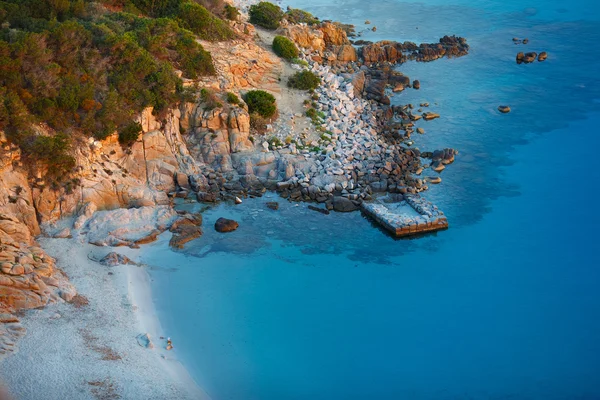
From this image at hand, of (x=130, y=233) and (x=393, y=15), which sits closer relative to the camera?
(x=130, y=233)

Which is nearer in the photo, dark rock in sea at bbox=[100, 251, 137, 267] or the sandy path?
dark rock in sea at bbox=[100, 251, 137, 267]

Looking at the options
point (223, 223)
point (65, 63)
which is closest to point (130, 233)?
point (223, 223)

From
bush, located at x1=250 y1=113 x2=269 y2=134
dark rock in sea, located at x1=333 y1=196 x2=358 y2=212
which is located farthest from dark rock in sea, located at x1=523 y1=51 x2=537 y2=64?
dark rock in sea, located at x1=333 y1=196 x2=358 y2=212

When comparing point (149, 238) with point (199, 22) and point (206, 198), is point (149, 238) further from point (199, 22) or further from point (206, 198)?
point (199, 22)

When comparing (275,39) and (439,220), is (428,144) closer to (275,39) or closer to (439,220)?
(439,220)

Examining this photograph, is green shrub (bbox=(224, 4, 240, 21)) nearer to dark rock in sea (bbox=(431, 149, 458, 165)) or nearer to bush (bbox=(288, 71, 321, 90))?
bush (bbox=(288, 71, 321, 90))

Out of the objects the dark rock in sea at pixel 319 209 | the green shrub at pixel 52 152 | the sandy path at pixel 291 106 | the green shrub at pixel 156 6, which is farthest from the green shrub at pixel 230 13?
the green shrub at pixel 52 152
